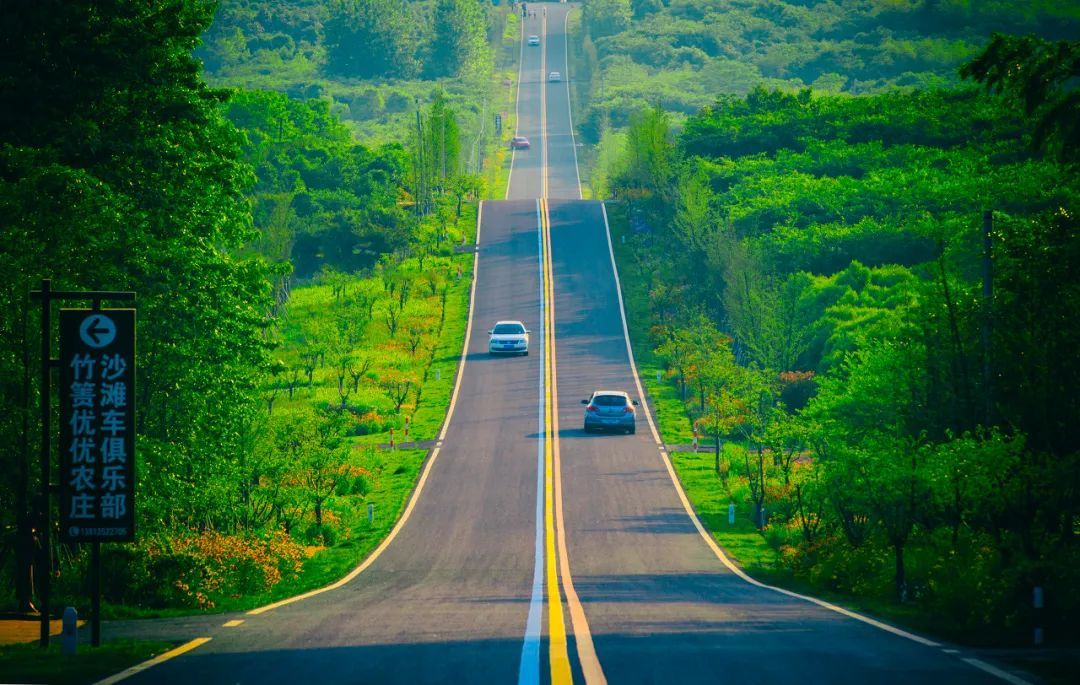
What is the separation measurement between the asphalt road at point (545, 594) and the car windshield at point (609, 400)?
4.36ft

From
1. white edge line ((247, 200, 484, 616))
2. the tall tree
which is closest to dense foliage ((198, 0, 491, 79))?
white edge line ((247, 200, 484, 616))

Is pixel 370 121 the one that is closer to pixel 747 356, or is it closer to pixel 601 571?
pixel 747 356

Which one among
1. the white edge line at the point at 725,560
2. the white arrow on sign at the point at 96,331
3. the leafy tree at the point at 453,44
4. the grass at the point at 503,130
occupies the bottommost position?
the white edge line at the point at 725,560

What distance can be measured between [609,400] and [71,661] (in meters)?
35.1

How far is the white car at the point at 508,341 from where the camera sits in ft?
209

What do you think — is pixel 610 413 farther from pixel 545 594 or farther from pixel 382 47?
pixel 382 47

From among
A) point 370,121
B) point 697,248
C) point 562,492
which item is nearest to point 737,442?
point 562,492

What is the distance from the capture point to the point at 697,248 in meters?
71.8

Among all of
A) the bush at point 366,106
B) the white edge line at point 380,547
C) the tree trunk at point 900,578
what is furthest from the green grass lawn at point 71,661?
the bush at point 366,106

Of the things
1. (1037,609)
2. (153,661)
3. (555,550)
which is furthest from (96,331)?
(555,550)

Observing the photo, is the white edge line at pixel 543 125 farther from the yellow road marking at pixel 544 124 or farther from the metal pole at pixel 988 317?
the metal pole at pixel 988 317

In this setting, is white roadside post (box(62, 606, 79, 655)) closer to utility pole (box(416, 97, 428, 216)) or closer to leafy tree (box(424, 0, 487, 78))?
utility pole (box(416, 97, 428, 216))

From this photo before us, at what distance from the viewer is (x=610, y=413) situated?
165 ft

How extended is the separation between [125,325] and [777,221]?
6162 cm
